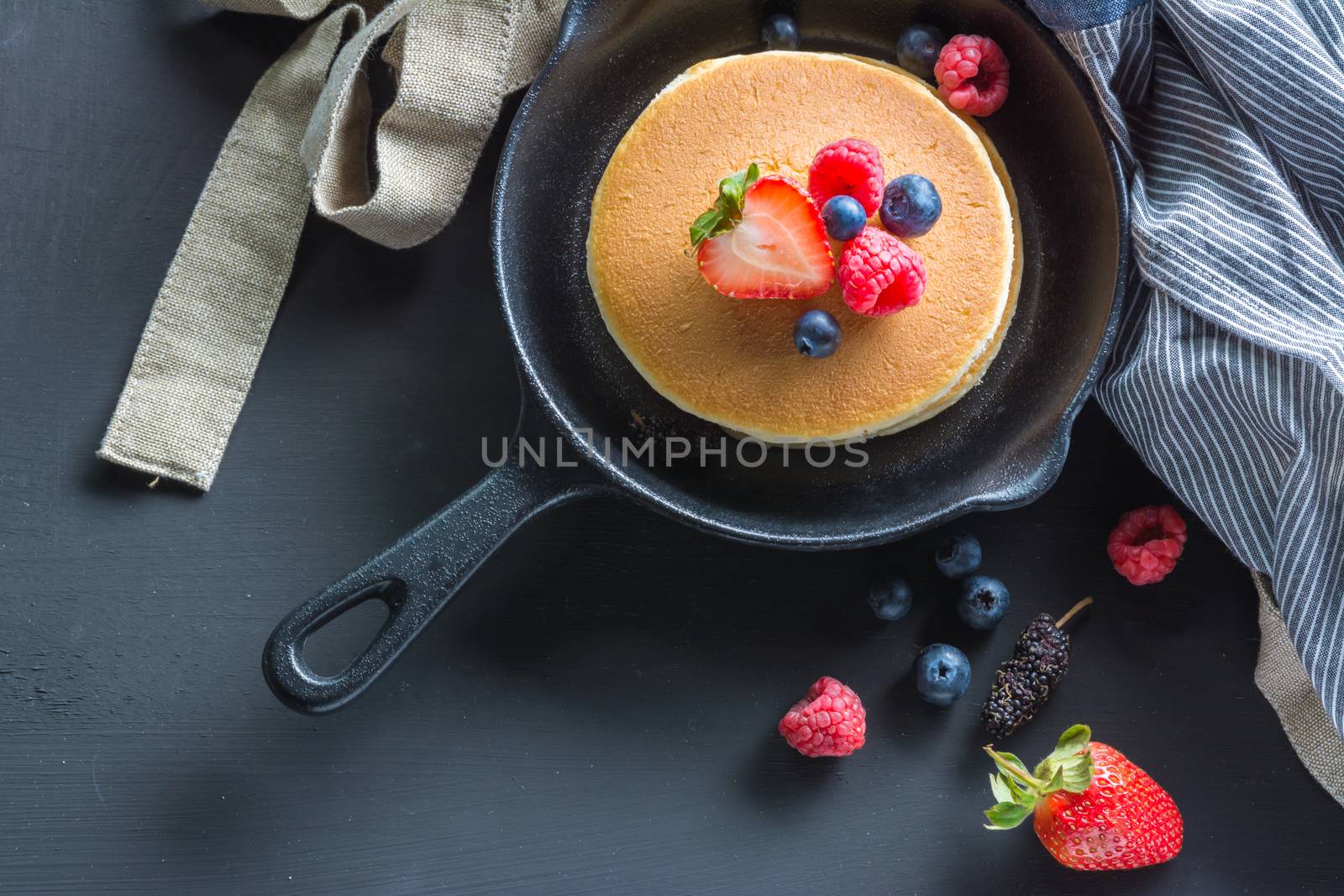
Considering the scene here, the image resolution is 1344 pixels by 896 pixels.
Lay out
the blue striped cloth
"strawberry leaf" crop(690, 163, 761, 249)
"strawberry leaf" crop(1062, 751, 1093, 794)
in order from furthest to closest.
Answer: "strawberry leaf" crop(1062, 751, 1093, 794), the blue striped cloth, "strawberry leaf" crop(690, 163, 761, 249)

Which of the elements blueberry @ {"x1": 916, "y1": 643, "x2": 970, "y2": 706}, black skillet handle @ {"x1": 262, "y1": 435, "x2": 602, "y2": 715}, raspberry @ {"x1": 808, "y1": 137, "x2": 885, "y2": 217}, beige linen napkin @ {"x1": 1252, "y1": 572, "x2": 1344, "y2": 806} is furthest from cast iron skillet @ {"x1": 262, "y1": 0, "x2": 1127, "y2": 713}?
beige linen napkin @ {"x1": 1252, "y1": 572, "x2": 1344, "y2": 806}

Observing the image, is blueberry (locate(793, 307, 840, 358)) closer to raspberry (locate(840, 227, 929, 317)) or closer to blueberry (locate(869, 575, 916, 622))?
raspberry (locate(840, 227, 929, 317))

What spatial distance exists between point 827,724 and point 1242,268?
94cm

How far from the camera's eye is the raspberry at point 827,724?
1.71 m

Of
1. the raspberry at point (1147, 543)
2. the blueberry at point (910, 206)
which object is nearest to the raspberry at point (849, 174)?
the blueberry at point (910, 206)

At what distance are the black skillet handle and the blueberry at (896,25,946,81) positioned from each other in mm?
888

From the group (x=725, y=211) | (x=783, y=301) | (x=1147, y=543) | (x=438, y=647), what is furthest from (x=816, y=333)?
(x=438, y=647)

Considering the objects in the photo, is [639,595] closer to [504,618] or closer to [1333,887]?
[504,618]

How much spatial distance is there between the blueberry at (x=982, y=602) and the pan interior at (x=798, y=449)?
191mm

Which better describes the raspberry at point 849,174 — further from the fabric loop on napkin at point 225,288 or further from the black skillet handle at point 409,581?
the fabric loop on napkin at point 225,288

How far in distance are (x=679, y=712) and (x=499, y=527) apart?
0.50 meters

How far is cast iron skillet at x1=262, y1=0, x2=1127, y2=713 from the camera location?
5.16ft

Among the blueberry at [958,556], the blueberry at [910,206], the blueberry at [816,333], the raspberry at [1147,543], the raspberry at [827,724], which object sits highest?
the blueberry at [910,206]

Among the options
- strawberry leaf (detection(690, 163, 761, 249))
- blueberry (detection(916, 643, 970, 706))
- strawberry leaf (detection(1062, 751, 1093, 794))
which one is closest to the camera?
strawberry leaf (detection(690, 163, 761, 249))
